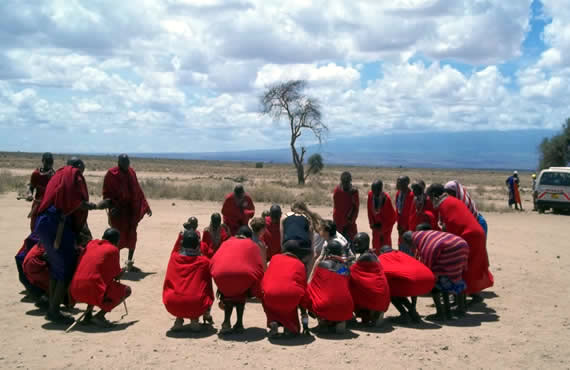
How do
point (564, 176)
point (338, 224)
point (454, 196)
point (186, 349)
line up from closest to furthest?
point (186, 349), point (454, 196), point (338, 224), point (564, 176)

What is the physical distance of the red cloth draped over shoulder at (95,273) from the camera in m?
6.35

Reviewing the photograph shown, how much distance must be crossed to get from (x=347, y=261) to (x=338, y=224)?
8.73 ft

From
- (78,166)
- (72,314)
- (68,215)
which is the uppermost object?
(78,166)

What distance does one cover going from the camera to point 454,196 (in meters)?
7.79

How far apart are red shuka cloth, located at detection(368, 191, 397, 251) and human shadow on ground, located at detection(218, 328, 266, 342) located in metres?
3.09

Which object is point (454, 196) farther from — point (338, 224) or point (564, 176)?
point (564, 176)

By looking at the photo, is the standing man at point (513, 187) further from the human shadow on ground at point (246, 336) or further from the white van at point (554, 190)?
the human shadow on ground at point (246, 336)

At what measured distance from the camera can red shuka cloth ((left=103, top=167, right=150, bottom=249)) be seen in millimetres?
9586

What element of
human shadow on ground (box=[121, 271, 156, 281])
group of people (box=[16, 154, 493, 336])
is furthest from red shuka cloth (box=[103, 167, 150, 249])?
group of people (box=[16, 154, 493, 336])

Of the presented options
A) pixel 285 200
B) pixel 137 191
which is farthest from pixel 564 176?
pixel 137 191

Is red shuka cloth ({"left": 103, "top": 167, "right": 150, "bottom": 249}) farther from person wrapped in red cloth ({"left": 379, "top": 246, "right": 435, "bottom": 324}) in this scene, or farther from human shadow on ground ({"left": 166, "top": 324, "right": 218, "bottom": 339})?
person wrapped in red cloth ({"left": 379, "top": 246, "right": 435, "bottom": 324})

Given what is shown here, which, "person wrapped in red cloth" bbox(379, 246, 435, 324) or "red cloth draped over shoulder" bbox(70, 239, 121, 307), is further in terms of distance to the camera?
"person wrapped in red cloth" bbox(379, 246, 435, 324)

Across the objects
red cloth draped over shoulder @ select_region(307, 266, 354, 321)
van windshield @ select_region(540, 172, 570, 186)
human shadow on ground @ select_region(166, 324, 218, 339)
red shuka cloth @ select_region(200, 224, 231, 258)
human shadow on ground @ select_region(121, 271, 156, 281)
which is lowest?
human shadow on ground @ select_region(121, 271, 156, 281)

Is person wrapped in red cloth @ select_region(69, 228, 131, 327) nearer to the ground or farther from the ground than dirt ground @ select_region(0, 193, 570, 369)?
farther from the ground
